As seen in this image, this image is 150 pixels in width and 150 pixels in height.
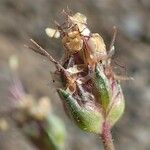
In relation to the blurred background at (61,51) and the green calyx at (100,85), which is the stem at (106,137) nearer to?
the green calyx at (100,85)

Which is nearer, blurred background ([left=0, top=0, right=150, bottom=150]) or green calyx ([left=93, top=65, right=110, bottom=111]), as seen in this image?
green calyx ([left=93, top=65, right=110, bottom=111])

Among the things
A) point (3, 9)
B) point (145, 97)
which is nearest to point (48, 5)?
point (3, 9)

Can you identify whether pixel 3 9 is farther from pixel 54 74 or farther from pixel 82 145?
pixel 54 74

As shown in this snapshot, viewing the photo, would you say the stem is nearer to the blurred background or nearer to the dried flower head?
the dried flower head

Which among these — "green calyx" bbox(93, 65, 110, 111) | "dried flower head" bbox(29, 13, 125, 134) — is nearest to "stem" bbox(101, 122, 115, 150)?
"dried flower head" bbox(29, 13, 125, 134)

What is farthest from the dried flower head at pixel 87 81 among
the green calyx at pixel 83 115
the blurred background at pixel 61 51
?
the blurred background at pixel 61 51
